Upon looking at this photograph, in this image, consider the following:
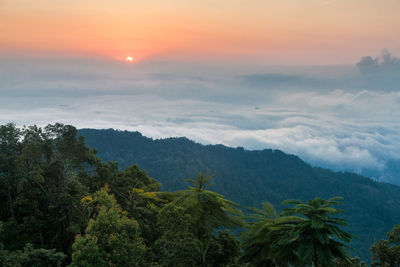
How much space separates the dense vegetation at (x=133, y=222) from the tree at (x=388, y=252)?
61mm

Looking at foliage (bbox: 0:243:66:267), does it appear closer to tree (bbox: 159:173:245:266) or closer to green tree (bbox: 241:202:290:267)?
tree (bbox: 159:173:245:266)

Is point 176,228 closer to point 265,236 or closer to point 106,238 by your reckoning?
point 106,238

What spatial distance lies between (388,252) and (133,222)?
16.7m

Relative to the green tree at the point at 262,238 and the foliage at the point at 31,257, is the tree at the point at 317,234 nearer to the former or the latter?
the green tree at the point at 262,238

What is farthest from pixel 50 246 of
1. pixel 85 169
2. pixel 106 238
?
pixel 106 238

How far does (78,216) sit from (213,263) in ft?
37.3

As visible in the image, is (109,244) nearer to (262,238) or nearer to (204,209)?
(204,209)

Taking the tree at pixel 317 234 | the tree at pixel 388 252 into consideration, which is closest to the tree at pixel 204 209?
the tree at pixel 317 234

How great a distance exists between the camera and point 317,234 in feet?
42.5

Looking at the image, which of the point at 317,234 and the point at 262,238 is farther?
the point at 262,238

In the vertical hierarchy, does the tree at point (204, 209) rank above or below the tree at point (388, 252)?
above

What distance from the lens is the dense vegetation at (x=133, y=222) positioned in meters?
13.5

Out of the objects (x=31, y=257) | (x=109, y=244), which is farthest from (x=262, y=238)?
(x=31, y=257)

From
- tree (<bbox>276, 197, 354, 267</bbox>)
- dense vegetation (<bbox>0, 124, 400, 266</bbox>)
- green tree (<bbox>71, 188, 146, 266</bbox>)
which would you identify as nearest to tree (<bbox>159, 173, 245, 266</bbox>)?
dense vegetation (<bbox>0, 124, 400, 266</bbox>)
